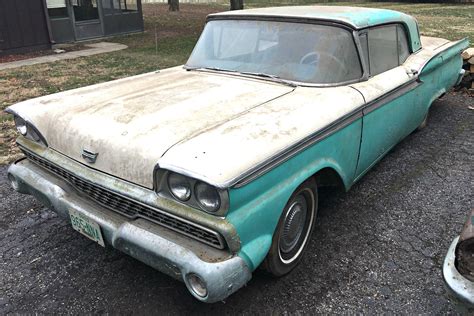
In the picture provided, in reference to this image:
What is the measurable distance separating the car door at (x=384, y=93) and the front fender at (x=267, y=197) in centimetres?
61

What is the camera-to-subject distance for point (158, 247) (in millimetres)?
2033

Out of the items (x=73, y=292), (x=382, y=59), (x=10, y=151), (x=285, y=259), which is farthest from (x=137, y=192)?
(x=10, y=151)

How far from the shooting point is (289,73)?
121 inches

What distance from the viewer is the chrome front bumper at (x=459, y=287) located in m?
1.73

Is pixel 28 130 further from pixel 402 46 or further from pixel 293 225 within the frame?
pixel 402 46

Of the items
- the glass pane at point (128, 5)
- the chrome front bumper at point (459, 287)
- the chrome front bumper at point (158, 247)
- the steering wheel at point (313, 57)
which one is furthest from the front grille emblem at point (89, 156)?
the glass pane at point (128, 5)

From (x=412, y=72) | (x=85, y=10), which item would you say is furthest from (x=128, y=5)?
(x=412, y=72)

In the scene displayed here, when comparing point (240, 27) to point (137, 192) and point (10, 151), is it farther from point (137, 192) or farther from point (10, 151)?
point (10, 151)

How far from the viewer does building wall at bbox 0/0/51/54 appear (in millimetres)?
9531

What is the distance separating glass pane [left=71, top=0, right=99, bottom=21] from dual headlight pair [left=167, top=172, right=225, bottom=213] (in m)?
11.1

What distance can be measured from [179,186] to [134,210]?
1.20 feet

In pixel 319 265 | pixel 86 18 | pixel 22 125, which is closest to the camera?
pixel 319 265

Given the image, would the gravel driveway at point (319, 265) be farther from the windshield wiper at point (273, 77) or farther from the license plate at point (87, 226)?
the windshield wiper at point (273, 77)

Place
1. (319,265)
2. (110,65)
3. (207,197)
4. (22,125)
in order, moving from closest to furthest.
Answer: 1. (207,197)
2. (319,265)
3. (22,125)
4. (110,65)
